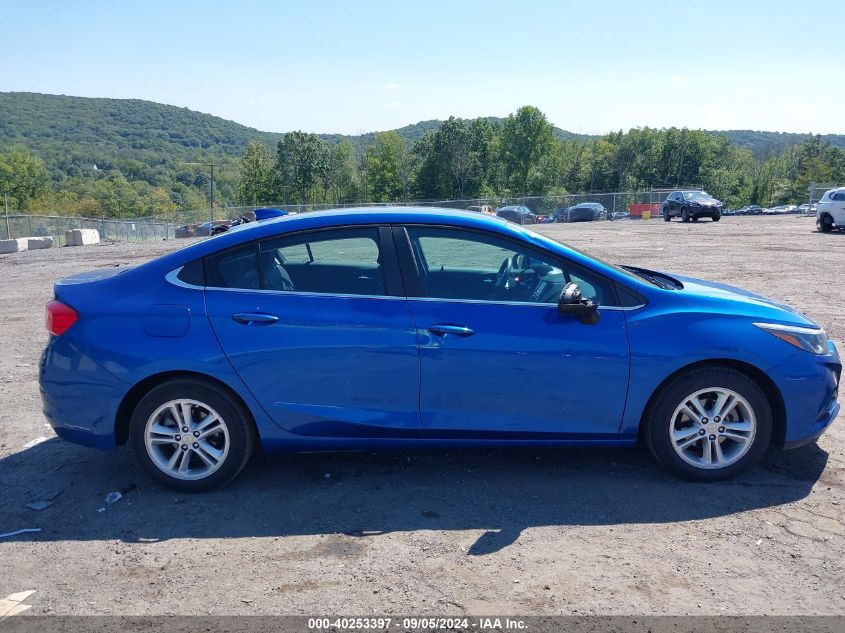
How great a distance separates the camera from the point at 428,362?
164 inches

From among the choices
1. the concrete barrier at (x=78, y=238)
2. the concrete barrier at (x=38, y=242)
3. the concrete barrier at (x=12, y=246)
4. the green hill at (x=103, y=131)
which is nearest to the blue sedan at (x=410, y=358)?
the concrete barrier at (x=12, y=246)

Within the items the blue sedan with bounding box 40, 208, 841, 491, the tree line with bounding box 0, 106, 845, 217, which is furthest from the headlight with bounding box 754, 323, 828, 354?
the tree line with bounding box 0, 106, 845, 217

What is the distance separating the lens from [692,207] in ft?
124

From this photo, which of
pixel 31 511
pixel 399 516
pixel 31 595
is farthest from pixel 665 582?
pixel 31 511

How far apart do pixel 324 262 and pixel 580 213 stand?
48083 mm

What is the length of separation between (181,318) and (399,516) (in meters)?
1.75

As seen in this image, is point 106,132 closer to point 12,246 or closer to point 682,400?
point 12,246

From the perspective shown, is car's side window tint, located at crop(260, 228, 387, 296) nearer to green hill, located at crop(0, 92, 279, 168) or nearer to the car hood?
the car hood

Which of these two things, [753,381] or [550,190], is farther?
[550,190]

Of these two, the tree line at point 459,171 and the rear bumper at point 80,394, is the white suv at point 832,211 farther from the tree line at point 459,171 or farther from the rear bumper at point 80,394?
the tree line at point 459,171

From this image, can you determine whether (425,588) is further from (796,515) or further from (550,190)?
(550,190)

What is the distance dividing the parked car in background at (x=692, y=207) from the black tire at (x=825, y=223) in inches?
431

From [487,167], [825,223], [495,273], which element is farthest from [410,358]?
[487,167]

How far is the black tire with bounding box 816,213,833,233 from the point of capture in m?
25.9
